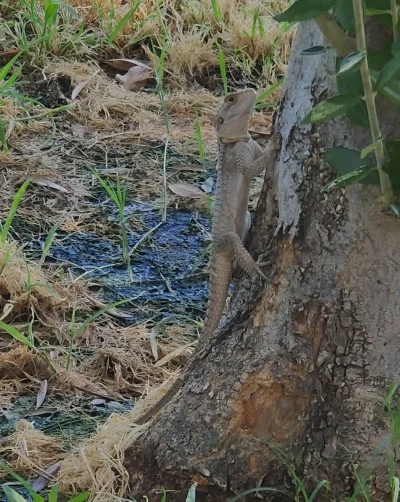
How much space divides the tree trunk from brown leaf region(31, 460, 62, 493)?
0.29 m

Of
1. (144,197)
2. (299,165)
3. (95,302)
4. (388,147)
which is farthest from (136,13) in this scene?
(388,147)

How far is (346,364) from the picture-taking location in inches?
89.5

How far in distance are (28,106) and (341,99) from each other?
3341 millimetres

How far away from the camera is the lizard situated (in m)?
2.67

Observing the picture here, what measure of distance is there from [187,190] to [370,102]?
8.88 feet

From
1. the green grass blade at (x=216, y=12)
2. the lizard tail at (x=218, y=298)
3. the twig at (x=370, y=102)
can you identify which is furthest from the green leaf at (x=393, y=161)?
the green grass blade at (x=216, y=12)

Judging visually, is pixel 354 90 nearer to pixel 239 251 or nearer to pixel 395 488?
pixel 239 251

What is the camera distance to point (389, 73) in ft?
5.36

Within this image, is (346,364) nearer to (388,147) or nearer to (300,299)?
(300,299)

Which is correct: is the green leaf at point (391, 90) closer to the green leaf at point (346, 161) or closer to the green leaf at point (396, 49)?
the green leaf at point (396, 49)

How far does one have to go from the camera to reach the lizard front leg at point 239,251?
241 cm

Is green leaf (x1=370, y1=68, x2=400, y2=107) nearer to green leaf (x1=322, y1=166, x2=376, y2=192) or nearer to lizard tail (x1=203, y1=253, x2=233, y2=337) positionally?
green leaf (x1=322, y1=166, x2=376, y2=192)

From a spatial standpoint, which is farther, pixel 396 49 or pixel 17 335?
pixel 17 335

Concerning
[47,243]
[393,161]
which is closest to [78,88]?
[47,243]
